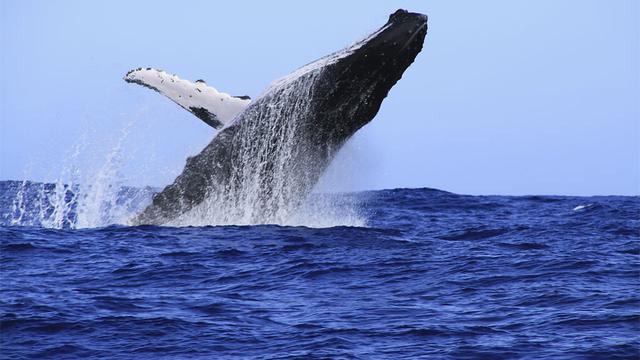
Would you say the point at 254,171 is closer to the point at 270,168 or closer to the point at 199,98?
the point at 270,168

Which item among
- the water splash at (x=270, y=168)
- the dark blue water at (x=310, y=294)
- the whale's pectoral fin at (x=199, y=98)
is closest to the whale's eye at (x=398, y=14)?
the water splash at (x=270, y=168)

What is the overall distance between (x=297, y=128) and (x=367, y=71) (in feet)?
4.98

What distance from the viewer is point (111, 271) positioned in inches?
464

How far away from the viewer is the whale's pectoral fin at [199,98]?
14844 mm

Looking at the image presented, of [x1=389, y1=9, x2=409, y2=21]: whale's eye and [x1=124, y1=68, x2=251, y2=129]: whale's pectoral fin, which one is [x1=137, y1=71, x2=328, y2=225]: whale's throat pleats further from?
[x1=389, y1=9, x2=409, y2=21]: whale's eye

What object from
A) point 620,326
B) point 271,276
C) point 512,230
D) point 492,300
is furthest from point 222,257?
point 512,230

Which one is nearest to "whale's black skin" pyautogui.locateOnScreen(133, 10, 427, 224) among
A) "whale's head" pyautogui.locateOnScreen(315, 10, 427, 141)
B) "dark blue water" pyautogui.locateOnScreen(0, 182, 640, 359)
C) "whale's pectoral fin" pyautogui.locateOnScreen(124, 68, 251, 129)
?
"whale's head" pyautogui.locateOnScreen(315, 10, 427, 141)

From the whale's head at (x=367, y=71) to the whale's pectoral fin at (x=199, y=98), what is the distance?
159cm

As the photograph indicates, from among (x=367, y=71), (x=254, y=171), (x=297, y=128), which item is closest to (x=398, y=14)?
(x=367, y=71)

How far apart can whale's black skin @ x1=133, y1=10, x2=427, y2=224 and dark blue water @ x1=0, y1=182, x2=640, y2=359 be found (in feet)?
1.87

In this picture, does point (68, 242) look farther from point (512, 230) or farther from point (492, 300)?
point (512, 230)

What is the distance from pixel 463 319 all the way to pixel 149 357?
10.0ft

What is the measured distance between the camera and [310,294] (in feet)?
34.9

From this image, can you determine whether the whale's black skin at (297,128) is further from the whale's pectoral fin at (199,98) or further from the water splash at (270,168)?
the whale's pectoral fin at (199,98)
